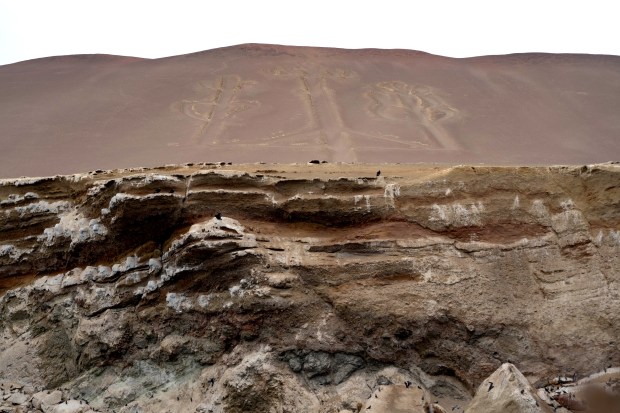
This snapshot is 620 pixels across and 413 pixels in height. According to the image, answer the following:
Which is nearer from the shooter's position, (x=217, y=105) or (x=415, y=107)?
(x=415, y=107)

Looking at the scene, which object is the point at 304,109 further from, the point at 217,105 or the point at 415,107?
the point at 415,107

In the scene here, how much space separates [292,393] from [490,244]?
2762 mm

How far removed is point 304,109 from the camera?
2369 cm

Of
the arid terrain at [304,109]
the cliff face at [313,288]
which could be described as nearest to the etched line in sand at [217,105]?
the arid terrain at [304,109]

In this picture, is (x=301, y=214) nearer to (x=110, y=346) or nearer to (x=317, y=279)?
(x=317, y=279)

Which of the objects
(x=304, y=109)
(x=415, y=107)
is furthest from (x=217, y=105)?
(x=415, y=107)

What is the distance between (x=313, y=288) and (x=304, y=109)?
58.1 ft

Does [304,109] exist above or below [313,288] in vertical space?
above

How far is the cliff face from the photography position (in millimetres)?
6363

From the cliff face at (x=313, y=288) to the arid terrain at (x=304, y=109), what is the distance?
11822 millimetres

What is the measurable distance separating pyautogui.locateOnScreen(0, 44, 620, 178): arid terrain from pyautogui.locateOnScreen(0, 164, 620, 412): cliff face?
38.8ft

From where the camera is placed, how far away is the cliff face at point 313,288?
6363 millimetres

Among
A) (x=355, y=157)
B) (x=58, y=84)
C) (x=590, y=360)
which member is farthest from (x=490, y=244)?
(x=58, y=84)

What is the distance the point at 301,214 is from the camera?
23.5 ft
